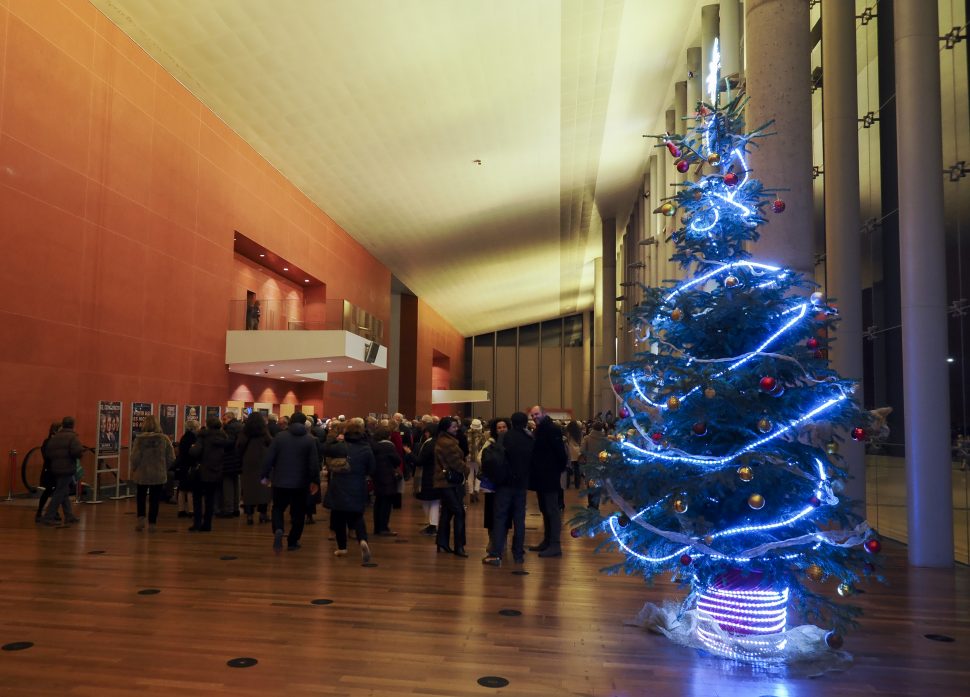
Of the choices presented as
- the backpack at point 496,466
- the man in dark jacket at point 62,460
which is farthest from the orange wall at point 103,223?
the backpack at point 496,466

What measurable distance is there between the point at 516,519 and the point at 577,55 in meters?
9.46

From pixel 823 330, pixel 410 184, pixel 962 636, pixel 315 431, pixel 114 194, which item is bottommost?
pixel 962 636

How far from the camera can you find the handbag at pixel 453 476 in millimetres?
7449

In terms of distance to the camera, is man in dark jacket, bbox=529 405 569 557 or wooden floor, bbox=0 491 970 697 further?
man in dark jacket, bbox=529 405 569 557

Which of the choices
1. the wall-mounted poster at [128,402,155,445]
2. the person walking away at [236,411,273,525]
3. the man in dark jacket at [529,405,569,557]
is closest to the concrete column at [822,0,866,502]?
the man in dark jacket at [529,405,569,557]

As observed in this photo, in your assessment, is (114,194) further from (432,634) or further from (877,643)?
(877,643)

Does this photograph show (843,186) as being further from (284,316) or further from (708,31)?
(284,316)

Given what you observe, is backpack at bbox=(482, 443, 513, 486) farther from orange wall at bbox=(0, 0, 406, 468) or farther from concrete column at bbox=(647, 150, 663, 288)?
concrete column at bbox=(647, 150, 663, 288)

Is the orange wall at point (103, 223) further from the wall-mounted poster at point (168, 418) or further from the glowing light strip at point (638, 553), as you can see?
the glowing light strip at point (638, 553)

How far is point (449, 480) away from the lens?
7.48m

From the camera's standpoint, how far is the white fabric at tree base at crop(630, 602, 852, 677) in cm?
417

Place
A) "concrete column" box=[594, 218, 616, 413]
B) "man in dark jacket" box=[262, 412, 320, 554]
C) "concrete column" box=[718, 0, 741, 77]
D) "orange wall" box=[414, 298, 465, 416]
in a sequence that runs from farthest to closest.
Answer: "orange wall" box=[414, 298, 465, 416] < "concrete column" box=[594, 218, 616, 413] < "concrete column" box=[718, 0, 741, 77] < "man in dark jacket" box=[262, 412, 320, 554]

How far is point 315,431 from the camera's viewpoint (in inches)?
418

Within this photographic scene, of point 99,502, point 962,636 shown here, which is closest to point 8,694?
point 962,636
